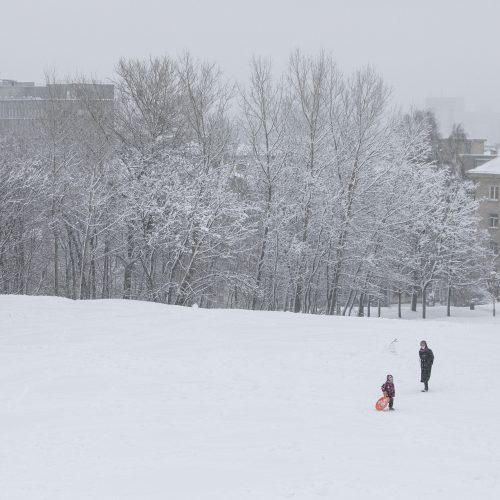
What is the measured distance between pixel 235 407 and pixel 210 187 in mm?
21309

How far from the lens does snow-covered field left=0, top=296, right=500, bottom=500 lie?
14.1 m

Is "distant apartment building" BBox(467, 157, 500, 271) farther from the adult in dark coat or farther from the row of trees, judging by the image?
the adult in dark coat

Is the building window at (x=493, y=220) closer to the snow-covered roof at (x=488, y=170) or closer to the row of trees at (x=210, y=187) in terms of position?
the snow-covered roof at (x=488, y=170)

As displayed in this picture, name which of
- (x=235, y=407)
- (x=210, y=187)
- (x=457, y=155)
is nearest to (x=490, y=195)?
(x=457, y=155)

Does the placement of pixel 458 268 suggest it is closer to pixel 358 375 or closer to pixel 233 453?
pixel 358 375

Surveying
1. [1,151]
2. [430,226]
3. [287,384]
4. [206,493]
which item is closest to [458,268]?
[430,226]

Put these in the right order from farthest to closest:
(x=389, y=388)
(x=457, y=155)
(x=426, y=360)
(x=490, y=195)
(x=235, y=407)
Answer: (x=490, y=195), (x=457, y=155), (x=426, y=360), (x=235, y=407), (x=389, y=388)

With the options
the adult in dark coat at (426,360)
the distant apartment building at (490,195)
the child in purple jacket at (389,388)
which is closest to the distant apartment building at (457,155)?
the distant apartment building at (490,195)

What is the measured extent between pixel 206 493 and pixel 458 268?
136ft

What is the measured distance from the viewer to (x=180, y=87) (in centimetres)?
4041

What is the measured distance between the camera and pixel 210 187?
39.6 m

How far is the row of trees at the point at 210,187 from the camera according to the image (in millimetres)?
39031

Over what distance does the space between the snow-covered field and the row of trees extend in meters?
8.01

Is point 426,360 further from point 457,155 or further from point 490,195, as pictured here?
point 490,195
